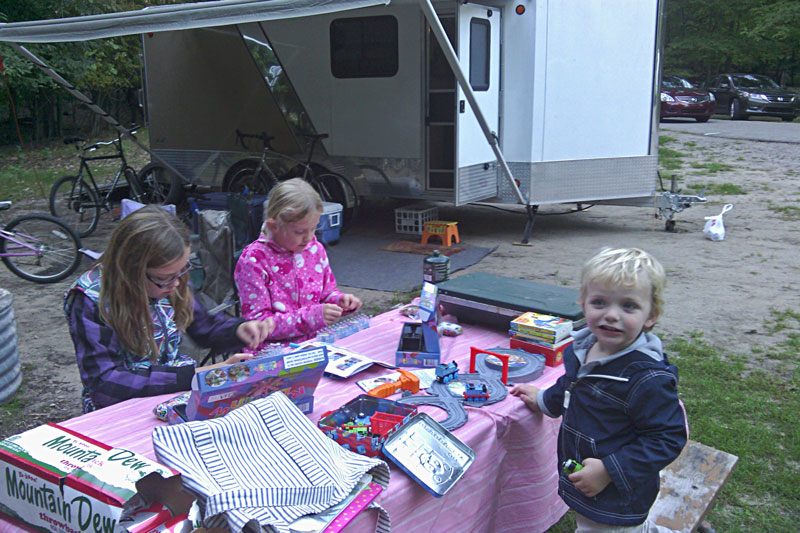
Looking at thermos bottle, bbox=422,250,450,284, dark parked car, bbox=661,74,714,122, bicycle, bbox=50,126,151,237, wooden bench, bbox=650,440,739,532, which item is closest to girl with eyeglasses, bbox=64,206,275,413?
thermos bottle, bbox=422,250,450,284

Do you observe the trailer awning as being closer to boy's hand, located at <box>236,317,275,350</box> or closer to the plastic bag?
boy's hand, located at <box>236,317,275,350</box>

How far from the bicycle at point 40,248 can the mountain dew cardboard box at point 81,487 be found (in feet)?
17.4

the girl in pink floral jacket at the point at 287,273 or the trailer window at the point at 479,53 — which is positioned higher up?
the trailer window at the point at 479,53

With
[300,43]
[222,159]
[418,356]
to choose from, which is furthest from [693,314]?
[222,159]

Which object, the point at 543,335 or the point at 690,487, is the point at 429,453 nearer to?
the point at 543,335

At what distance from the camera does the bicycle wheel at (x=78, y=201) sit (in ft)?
27.1

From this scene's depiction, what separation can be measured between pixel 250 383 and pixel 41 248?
5356 mm

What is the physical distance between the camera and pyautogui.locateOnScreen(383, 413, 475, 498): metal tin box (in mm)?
1741

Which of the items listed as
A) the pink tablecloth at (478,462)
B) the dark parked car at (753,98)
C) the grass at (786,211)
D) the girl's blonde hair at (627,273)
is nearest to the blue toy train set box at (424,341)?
the pink tablecloth at (478,462)

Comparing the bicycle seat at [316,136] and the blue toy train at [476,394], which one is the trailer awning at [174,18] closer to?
the bicycle seat at [316,136]

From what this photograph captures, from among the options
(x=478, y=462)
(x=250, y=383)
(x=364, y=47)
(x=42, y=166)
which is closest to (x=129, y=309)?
(x=250, y=383)

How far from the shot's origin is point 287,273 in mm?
3033

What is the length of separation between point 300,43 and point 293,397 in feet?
22.2

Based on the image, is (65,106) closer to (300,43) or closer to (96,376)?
(300,43)
